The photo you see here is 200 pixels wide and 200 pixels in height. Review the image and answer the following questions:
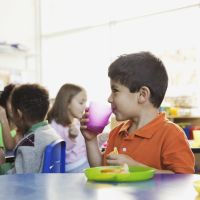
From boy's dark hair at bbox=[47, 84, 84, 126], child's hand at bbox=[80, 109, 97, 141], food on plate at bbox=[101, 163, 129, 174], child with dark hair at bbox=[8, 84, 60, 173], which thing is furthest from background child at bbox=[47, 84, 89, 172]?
food on plate at bbox=[101, 163, 129, 174]

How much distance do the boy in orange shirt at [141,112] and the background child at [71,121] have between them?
1132 mm

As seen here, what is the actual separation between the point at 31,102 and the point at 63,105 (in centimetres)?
69

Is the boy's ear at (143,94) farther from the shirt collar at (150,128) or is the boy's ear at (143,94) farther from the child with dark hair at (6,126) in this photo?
the child with dark hair at (6,126)

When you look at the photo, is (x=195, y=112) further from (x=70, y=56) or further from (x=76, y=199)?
(x=76, y=199)

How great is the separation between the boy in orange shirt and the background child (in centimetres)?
113

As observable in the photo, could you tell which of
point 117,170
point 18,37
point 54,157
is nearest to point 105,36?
point 18,37

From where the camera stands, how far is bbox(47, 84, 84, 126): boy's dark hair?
2.58 meters

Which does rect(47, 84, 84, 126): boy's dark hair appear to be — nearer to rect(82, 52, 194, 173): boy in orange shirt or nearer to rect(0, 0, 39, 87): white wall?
rect(82, 52, 194, 173): boy in orange shirt

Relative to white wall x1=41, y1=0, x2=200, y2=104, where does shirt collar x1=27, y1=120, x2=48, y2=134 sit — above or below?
below

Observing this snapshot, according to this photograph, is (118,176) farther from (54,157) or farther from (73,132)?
(73,132)

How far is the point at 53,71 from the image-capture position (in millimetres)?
5082

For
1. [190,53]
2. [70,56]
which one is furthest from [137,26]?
[70,56]

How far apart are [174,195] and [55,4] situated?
14.8 ft

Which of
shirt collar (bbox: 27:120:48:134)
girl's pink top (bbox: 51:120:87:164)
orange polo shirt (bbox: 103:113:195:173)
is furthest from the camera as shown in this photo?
girl's pink top (bbox: 51:120:87:164)
